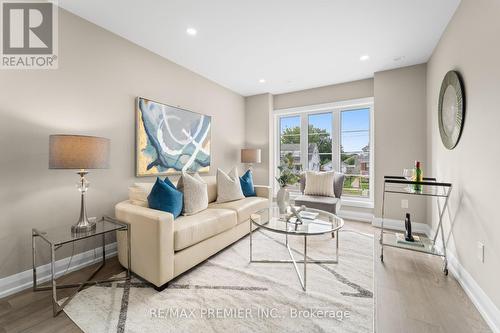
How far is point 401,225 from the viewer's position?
3.38 m

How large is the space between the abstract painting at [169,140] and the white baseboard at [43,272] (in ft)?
3.28

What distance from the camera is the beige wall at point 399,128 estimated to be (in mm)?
3260

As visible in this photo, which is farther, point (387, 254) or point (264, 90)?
point (264, 90)

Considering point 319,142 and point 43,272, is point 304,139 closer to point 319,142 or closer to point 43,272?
point 319,142

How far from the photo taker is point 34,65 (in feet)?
6.40

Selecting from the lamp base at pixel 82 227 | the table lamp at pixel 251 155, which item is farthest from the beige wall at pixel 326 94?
the lamp base at pixel 82 227

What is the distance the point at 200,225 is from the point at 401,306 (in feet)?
Result: 5.97

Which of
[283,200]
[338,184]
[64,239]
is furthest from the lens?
[338,184]

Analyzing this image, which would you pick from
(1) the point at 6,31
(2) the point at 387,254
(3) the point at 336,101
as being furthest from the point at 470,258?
(1) the point at 6,31

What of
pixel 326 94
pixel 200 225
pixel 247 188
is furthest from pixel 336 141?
pixel 200 225

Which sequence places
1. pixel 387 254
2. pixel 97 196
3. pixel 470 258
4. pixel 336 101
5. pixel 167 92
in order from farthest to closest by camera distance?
pixel 336 101 < pixel 167 92 < pixel 387 254 < pixel 97 196 < pixel 470 258

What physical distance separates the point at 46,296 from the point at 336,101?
482cm

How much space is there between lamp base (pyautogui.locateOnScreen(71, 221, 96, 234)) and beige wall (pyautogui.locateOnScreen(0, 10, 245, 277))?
16.8 inches

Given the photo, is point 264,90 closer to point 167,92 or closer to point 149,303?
point 167,92
